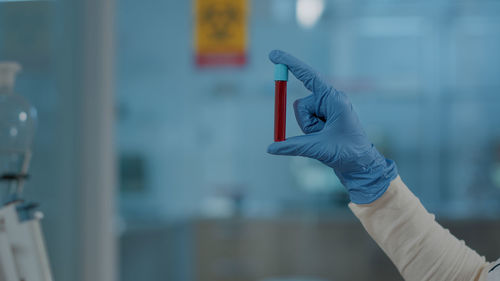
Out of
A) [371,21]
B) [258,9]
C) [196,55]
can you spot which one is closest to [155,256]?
[196,55]

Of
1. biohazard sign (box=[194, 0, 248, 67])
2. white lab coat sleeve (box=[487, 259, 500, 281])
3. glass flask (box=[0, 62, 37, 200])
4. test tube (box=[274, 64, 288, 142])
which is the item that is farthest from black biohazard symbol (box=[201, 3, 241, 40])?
white lab coat sleeve (box=[487, 259, 500, 281])

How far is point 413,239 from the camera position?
3.12 ft

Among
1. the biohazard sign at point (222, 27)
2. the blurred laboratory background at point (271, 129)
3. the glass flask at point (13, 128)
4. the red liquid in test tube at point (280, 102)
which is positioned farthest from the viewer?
the blurred laboratory background at point (271, 129)

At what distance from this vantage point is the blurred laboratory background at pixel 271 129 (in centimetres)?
325

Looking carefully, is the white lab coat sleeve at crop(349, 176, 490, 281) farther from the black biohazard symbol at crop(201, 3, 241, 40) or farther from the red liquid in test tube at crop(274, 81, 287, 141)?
the black biohazard symbol at crop(201, 3, 241, 40)

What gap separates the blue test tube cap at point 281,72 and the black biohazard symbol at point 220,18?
2.12 meters

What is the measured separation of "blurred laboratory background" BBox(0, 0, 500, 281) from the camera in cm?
325

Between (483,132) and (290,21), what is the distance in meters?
1.47

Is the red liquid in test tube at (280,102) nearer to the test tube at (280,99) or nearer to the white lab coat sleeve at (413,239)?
the test tube at (280,99)

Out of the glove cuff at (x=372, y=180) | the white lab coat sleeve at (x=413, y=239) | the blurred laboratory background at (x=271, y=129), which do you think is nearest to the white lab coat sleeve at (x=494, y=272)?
the white lab coat sleeve at (x=413, y=239)

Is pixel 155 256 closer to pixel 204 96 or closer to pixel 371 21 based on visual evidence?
pixel 204 96

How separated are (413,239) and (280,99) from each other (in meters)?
0.36

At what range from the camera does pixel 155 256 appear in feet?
11.9

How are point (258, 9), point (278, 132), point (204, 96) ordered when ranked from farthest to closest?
1. point (204, 96)
2. point (258, 9)
3. point (278, 132)
